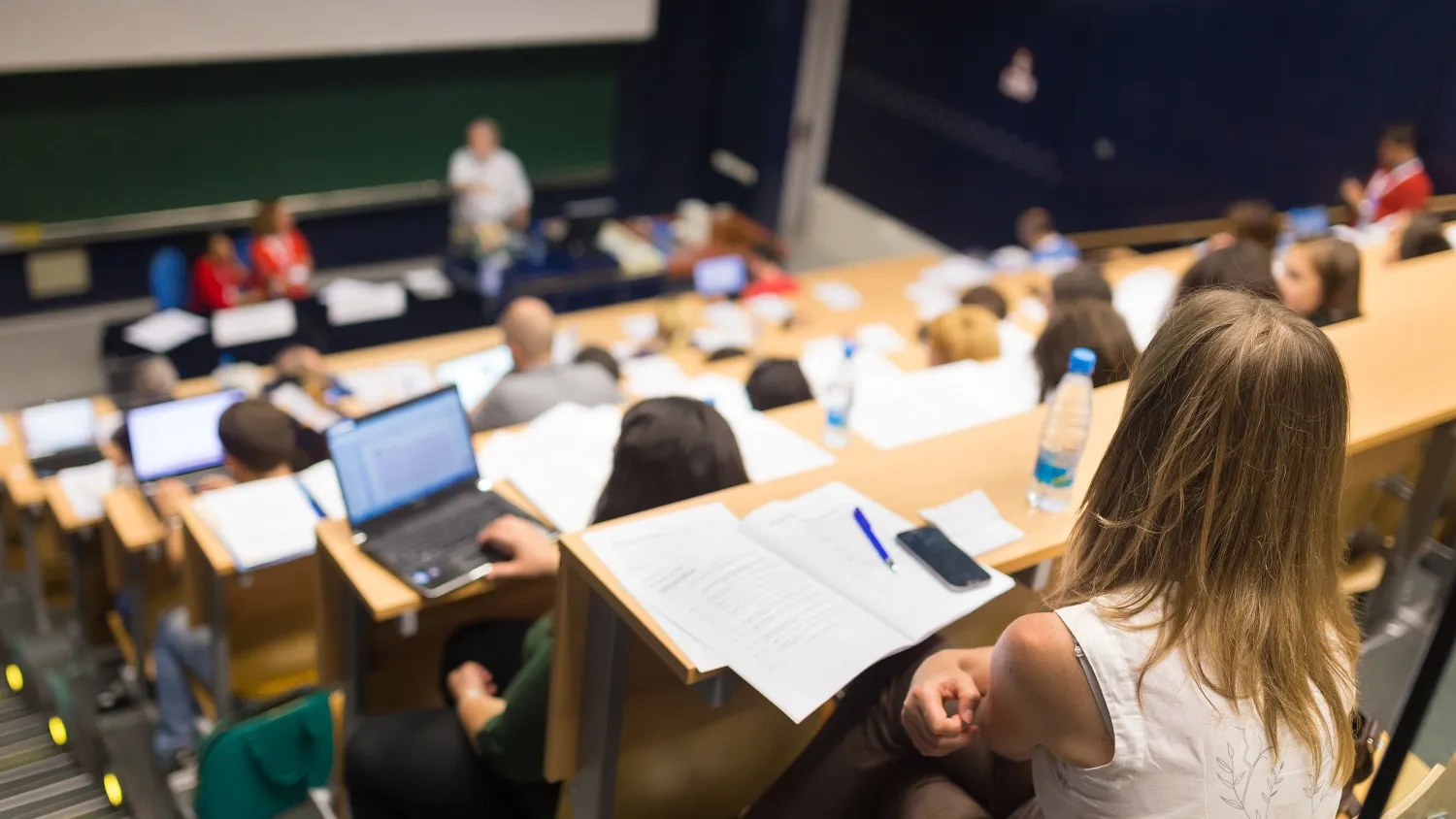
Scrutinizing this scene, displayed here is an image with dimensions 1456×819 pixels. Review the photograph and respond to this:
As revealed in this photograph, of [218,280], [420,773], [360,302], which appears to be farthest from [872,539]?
[218,280]

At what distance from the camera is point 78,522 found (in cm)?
400

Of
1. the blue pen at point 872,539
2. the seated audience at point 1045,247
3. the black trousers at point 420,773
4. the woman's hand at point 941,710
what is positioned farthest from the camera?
the seated audience at point 1045,247

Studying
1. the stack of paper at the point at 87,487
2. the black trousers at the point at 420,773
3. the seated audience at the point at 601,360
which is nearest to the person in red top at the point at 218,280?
the stack of paper at the point at 87,487

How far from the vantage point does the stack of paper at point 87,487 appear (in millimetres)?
4059

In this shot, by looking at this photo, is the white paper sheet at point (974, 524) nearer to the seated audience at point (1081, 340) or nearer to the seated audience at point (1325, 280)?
the seated audience at point (1081, 340)

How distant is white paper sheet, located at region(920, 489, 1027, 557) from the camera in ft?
6.65

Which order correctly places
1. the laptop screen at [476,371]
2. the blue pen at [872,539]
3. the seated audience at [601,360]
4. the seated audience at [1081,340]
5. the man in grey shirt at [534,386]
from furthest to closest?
the laptop screen at [476,371], the seated audience at [601,360], the man in grey shirt at [534,386], the seated audience at [1081,340], the blue pen at [872,539]

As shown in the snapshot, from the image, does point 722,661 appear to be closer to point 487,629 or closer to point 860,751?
point 860,751

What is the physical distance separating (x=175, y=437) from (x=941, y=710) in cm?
324

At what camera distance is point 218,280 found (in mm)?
6699

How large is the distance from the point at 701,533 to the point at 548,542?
71 cm

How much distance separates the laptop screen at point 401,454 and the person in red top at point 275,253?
14.3 feet

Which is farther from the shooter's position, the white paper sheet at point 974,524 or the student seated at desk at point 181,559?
the student seated at desk at point 181,559

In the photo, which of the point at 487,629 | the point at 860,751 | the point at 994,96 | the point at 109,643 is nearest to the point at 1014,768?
the point at 860,751
